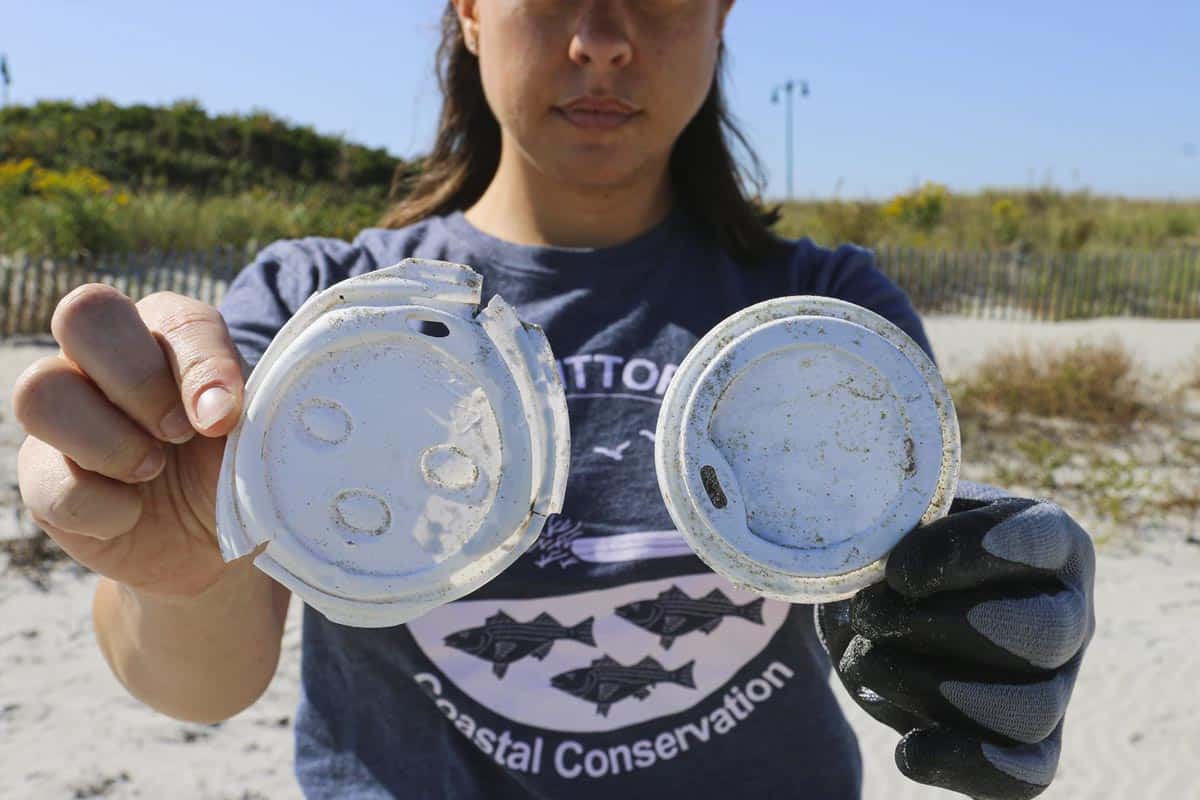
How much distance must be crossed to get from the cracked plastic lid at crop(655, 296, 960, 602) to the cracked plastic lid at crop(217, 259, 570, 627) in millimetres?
278

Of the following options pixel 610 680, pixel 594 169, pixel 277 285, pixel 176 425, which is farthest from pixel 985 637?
pixel 277 285

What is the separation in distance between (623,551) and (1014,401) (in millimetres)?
9164

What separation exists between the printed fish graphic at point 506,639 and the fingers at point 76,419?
78cm

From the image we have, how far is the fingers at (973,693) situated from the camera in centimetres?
151

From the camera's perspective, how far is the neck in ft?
7.18

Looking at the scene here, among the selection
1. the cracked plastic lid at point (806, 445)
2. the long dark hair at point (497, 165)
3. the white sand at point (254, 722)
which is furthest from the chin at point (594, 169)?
the white sand at point (254, 722)

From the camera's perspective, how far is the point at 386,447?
1.47 meters

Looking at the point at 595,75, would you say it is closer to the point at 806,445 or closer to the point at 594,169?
the point at 594,169

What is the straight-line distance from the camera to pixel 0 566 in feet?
21.0

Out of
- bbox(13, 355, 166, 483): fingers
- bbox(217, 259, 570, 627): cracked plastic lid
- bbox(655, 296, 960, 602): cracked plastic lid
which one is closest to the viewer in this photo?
bbox(13, 355, 166, 483): fingers

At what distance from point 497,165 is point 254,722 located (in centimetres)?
362

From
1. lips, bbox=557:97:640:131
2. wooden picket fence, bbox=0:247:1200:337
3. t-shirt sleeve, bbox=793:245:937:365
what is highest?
lips, bbox=557:97:640:131

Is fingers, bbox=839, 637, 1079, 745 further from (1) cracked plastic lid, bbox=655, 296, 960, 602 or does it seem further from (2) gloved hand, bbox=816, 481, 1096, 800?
(1) cracked plastic lid, bbox=655, 296, 960, 602

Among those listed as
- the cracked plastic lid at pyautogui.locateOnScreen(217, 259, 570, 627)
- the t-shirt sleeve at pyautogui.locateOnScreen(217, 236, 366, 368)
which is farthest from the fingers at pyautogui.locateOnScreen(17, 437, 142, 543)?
the t-shirt sleeve at pyautogui.locateOnScreen(217, 236, 366, 368)
